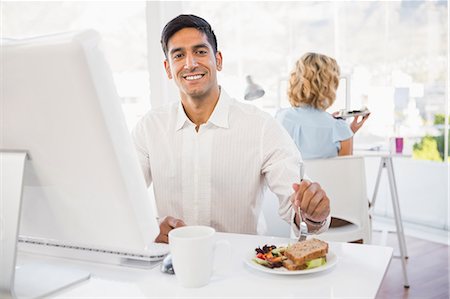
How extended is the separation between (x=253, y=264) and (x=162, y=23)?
292 centimetres

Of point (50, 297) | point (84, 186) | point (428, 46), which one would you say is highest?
point (428, 46)

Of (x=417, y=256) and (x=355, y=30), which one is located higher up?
(x=355, y=30)

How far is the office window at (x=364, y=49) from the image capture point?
170 inches

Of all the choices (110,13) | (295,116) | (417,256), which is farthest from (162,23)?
(417,256)

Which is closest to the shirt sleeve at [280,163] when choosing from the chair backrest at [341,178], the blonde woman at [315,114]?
the chair backrest at [341,178]

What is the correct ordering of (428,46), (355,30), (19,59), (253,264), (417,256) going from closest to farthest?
(19,59) < (253,264) < (417,256) < (428,46) < (355,30)

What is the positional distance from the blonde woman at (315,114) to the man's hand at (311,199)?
1.65 m

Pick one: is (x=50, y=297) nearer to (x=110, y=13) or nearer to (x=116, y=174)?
(x=116, y=174)

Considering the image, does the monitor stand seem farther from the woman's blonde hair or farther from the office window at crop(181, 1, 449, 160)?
the office window at crop(181, 1, 449, 160)

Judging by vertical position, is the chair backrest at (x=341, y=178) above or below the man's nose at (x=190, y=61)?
below

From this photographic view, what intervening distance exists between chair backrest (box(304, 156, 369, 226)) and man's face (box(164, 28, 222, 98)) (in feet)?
2.80

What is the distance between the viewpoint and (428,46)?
4.35 m

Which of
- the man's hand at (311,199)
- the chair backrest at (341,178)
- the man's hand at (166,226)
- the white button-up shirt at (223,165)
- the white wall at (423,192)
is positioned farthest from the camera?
the white wall at (423,192)

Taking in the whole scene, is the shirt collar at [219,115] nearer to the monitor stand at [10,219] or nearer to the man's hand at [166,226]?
the man's hand at [166,226]
